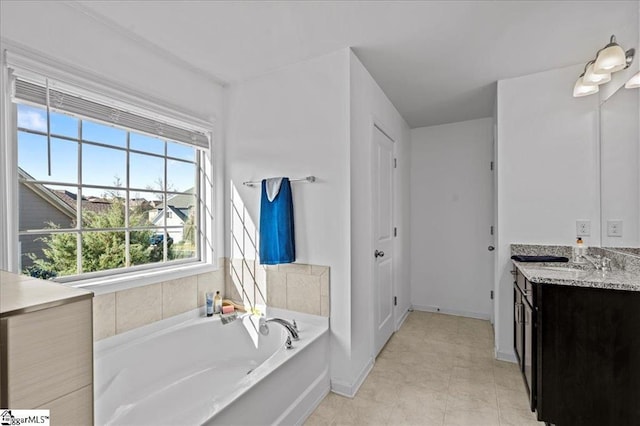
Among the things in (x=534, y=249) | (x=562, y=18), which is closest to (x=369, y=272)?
(x=534, y=249)

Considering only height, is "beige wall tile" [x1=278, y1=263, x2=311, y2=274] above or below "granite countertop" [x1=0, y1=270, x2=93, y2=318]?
below

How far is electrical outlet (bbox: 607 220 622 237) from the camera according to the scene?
2.07 meters

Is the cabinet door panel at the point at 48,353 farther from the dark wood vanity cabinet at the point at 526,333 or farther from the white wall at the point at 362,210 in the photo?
the dark wood vanity cabinet at the point at 526,333

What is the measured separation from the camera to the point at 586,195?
2387mm

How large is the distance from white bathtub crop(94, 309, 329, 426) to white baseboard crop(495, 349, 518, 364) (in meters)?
1.60

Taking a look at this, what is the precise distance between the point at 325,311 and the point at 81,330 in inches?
69.3

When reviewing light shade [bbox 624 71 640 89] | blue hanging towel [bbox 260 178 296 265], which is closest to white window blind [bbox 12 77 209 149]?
blue hanging towel [bbox 260 178 296 265]

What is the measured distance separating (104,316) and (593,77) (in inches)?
136

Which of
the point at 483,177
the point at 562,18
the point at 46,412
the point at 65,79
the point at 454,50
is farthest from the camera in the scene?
the point at 483,177

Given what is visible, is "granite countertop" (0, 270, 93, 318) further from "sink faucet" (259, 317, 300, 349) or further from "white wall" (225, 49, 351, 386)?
"white wall" (225, 49, 351, 386)

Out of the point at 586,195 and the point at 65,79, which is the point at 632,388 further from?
the point at 65,79

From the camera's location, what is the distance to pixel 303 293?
7.73ft

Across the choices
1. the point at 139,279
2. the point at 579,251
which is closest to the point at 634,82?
the point at 579,251

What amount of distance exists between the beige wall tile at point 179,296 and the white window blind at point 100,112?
109 centimetres
